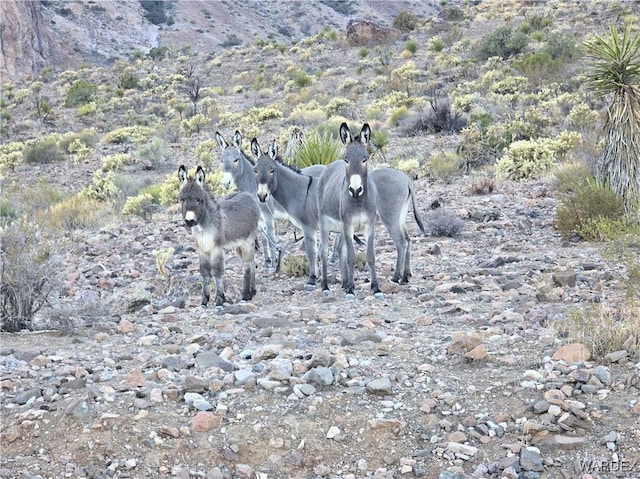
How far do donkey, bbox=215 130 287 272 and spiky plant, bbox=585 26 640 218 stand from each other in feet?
18.2

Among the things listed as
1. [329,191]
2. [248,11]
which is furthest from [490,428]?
[248,11]

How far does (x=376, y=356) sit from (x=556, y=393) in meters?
1.67

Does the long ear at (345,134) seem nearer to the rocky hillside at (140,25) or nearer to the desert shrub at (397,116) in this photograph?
the desert shrub at (397,116)

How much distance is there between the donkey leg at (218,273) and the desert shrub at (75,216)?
27.8ft

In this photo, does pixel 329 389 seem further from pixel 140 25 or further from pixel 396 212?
pixel 140 25

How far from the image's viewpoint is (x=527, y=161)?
17.1 meters

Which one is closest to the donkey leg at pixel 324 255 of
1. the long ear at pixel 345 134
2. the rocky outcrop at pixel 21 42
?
the long ear at pixel 345 134

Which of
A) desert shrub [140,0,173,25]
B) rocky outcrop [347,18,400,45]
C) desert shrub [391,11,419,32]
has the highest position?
desert shrub [140,0,173,25]

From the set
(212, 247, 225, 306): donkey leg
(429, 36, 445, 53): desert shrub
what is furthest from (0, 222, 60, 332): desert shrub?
(429, 36, 445, 53): desert shrub

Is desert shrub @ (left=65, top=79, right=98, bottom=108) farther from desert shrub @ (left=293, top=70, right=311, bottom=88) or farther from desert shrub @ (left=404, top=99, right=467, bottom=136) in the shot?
desert shrub @ (left=404, top=99, right=467, bottom=136)

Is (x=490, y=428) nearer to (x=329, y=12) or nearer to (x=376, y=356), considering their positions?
(x=376, y=356)

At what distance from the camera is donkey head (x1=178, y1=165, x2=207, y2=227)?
8273 millimetres

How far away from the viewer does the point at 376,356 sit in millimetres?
6246

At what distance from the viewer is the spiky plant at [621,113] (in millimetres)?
11594
